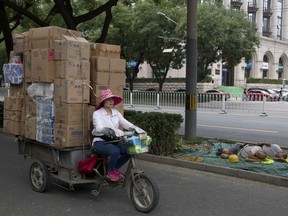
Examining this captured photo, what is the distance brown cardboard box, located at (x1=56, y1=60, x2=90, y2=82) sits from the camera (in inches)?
227

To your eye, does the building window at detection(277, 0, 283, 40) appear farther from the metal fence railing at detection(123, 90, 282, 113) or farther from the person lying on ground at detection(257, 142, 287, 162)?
the person lying on ground at detection(257, 142, 287, 162)

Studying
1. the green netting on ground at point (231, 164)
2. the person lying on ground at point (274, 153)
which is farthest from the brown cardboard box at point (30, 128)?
the person lying on ground at point (274, 153)

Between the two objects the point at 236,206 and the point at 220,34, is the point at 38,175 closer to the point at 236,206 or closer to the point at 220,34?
the point at 236,206

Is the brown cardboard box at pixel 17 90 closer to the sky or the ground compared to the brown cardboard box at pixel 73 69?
closer to the ground

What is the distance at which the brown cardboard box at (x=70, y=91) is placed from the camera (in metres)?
5.75

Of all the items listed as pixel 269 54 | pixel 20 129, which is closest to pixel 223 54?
pixel 20 129

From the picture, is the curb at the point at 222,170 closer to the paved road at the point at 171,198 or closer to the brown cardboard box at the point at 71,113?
the paved road at the point at 171,198

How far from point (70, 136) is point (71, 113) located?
33 cm

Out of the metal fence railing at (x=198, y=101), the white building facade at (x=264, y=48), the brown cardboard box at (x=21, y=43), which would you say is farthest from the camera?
the white building facade at (x=264, y=48)

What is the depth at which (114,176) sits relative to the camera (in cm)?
550

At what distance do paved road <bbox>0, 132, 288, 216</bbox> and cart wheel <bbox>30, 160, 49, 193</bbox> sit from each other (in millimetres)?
124

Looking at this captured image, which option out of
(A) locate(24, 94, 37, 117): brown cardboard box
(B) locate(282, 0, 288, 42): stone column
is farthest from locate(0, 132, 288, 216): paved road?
(B) locate(282, 0, 288, 42): stone column

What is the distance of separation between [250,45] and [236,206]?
3173 cm

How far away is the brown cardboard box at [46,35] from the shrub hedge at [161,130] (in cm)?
307
